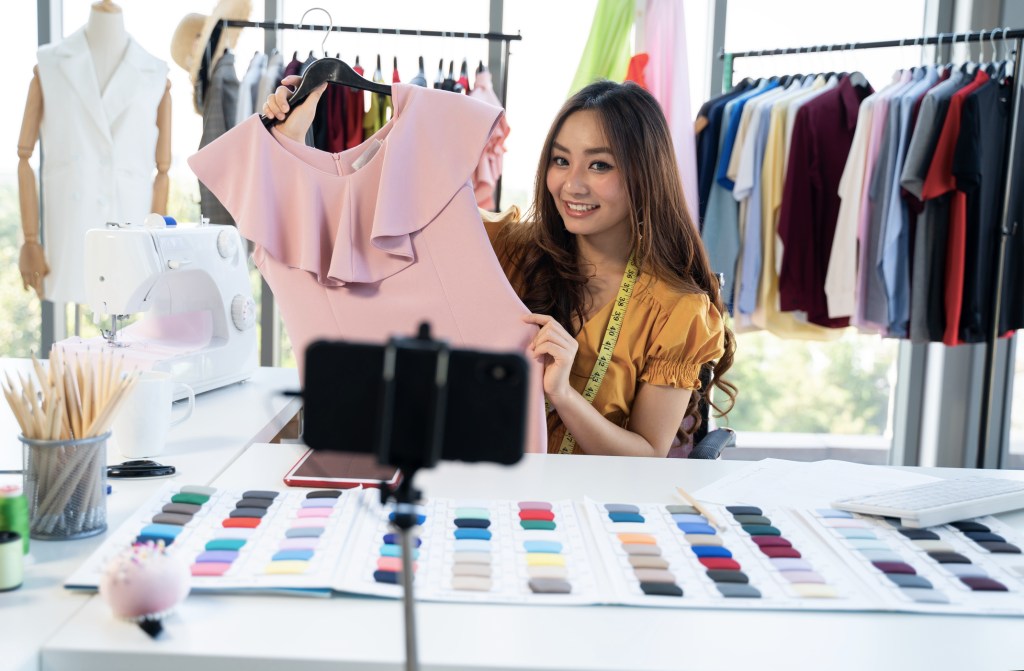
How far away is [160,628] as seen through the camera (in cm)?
85

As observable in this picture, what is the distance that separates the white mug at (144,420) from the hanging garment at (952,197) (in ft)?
8.04

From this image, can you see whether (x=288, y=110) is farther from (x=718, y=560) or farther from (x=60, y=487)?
(x=718, y=560)

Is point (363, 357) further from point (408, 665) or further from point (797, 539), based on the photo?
point (797, 539)

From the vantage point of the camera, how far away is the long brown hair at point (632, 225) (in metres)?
1.92

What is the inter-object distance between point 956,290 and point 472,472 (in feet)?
7.30

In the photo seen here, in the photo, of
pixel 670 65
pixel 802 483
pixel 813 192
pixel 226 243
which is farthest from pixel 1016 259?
pixel 226 243

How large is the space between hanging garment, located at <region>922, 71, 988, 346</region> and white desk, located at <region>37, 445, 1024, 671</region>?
2.32 m

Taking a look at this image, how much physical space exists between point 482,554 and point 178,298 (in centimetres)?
116

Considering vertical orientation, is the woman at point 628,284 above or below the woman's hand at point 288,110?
below

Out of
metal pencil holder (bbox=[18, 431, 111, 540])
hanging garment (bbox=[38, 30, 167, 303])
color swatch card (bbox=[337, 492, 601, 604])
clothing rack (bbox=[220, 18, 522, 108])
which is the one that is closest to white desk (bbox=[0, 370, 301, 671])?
metal pencil holder (bbox=[18, 431, 111, 540])

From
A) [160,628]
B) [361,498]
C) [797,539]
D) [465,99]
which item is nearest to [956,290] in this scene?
[465,99]

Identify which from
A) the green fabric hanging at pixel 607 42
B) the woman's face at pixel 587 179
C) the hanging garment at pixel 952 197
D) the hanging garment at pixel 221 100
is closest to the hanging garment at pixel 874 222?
the hanging garment at pixel 952 197

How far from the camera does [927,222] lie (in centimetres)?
306

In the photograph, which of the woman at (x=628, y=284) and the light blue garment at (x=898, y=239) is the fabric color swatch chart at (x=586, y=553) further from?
the light blue garment at (x=898, y=239)
